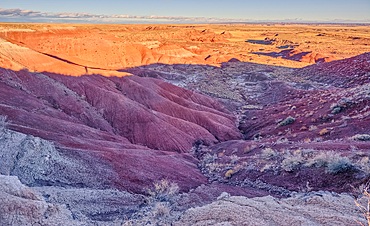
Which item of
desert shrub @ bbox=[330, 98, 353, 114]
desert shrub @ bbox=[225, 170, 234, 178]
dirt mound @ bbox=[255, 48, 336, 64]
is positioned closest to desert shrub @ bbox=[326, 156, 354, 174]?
desert shrub @ bbox=[225, 170, 234, 178]

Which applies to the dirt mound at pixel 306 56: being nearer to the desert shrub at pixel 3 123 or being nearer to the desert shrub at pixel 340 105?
the desert shrub at pixel 340 105

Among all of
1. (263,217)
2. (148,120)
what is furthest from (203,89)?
(263,217)

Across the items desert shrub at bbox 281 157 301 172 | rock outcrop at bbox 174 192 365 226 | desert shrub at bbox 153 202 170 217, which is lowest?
desert shrub at bbox 153 202 170 217

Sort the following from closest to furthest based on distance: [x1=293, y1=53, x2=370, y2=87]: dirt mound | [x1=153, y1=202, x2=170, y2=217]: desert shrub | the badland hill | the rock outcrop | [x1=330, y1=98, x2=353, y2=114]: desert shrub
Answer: the rock outcrop, the badland hill, [x1=153, y1=202, x2=170, y2=217]: desert shrub, [x1=330, y1=98, x2=353, y2=114]: desert shrub, [x1=293, y1=53, x2=370, y2=87]: dirt mound

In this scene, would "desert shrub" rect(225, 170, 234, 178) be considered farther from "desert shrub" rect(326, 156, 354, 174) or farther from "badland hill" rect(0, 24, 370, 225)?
"desert shrub" rect(326, 156, 354, 174)

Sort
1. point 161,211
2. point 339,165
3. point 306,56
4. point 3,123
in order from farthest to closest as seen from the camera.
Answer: point 306,56, point 3,123, point 339,165, point 161,211

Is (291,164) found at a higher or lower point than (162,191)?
higher

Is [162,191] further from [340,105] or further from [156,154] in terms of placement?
[340,105]

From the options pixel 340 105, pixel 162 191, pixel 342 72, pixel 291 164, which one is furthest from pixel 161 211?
pixel 342 72
